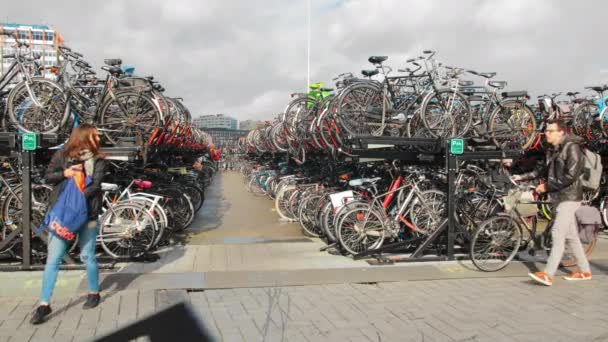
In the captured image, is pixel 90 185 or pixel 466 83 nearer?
pixel 90 185

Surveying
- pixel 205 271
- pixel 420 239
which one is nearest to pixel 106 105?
pixel 205 271

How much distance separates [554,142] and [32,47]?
715 centimetres

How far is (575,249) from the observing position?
5.01 m

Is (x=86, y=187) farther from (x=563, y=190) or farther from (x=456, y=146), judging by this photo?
(x=563, y=190)

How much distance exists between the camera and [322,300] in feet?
14.5

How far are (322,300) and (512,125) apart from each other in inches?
193

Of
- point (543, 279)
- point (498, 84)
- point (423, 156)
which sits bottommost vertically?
point (543, 279)

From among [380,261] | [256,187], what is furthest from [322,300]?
[256,187]

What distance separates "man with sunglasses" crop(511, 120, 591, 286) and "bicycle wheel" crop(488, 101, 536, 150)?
2.22 m

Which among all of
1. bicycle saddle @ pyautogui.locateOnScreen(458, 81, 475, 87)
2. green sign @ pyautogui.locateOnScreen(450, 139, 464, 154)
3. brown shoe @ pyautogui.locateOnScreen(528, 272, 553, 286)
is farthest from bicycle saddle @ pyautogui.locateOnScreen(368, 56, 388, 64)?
brown shoe @ pyautogui.locateOnScreen(528, 272, 553, 286)

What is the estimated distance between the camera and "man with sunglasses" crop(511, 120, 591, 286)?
479 centimetres

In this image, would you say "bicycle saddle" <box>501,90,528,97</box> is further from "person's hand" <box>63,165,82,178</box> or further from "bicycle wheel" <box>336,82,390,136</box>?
"person's hand" <box>63,165,82,178</box>

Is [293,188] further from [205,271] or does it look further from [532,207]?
[532,207]

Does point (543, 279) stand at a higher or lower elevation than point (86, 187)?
lower
